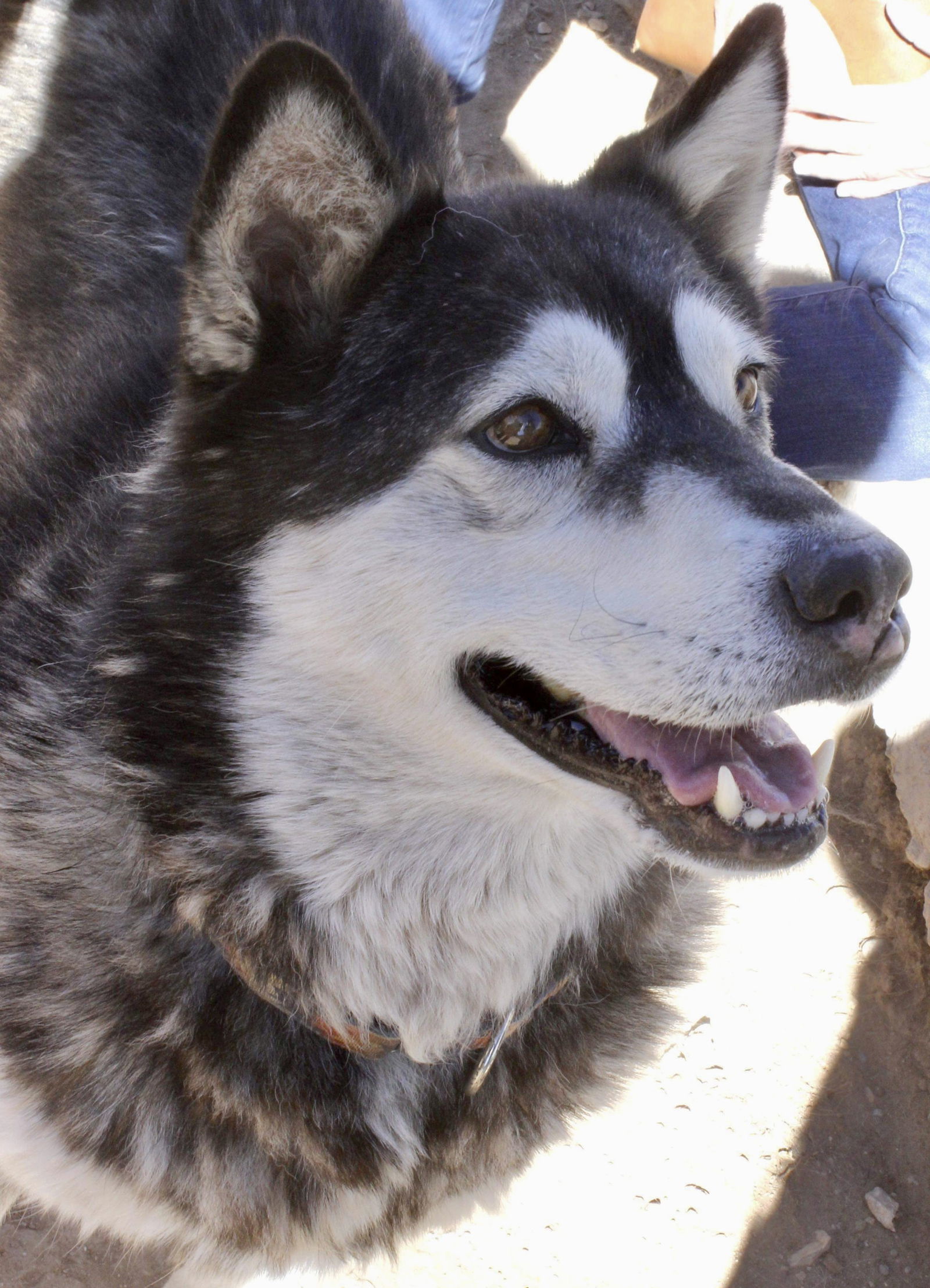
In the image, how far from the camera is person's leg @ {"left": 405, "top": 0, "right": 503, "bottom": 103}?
11.1ft

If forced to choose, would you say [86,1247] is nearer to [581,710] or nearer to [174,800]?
[174,800]

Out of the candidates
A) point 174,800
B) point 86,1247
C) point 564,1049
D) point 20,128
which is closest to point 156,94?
point 20,128

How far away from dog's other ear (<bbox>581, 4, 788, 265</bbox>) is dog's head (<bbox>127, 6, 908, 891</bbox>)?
0.39 metres

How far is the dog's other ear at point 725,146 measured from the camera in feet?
6.37

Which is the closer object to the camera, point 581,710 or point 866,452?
point 581,710

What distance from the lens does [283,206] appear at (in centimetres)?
159

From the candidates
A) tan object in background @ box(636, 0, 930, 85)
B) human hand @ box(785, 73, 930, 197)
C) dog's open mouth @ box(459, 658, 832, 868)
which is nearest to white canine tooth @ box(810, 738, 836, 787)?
dog's open mouth @ box(459, 658, 832, 868)

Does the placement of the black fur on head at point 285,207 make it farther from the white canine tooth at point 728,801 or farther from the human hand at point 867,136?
the human hand at point 867,136

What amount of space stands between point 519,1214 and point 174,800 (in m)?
1.62

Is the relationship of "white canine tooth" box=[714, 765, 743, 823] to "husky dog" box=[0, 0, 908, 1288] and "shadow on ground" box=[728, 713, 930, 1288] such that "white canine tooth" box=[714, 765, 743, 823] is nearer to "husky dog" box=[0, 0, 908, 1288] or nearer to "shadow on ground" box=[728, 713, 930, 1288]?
"husky dog" box=[0, 0, 908, 1288]

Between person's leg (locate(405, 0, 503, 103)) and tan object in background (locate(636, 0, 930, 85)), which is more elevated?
tan object in background (locate(636, 0, 930, 85))

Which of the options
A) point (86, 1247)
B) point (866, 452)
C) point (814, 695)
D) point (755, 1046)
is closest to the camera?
point (814, 695)

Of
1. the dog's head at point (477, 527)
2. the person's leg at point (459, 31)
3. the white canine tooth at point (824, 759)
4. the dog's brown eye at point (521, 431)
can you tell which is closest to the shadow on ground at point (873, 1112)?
the white canine tooth at point (824, 759)

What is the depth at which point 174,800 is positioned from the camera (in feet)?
5.84
